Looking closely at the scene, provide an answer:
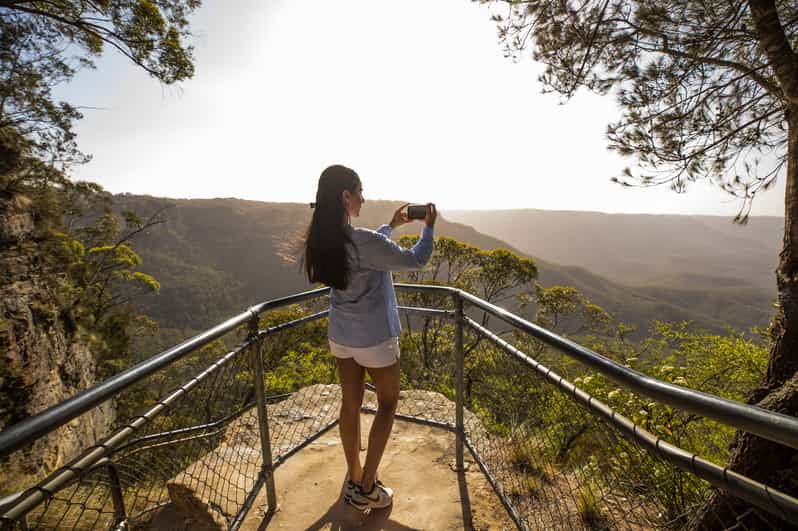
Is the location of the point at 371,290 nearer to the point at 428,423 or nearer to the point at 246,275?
the point at 428,423

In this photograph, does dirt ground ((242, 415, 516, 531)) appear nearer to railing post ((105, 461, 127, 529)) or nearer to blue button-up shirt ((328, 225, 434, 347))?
railing post ((105, 461, 127, 529))

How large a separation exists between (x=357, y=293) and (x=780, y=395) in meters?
2.52

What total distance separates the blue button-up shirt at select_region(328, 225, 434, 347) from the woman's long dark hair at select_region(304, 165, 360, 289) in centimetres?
6

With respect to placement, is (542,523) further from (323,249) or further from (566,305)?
(566,305)

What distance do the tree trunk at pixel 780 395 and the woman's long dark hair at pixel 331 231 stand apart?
2.36 meters

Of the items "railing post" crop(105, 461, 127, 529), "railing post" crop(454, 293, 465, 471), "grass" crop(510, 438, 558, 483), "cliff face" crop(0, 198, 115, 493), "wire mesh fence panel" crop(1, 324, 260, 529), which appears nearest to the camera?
"wire mesh fence panel" crop(1, 324, 260, 529)

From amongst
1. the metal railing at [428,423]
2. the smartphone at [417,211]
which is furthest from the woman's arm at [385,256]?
the metal railing at [428,423]

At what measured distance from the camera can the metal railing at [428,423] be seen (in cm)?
82

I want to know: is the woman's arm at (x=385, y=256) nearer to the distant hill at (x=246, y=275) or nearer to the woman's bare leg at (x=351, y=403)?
the woman's bare leg at (x=351, y=403)

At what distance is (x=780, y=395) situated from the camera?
2189mm

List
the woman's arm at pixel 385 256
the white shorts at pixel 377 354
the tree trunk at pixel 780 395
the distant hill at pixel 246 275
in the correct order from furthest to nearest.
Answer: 1. the distant hill at pixel 246 275
2. the tree trunk at pixel 780 395
3. the white shorts at pixel 377 354
4. the woman's arm at pixel 385 256

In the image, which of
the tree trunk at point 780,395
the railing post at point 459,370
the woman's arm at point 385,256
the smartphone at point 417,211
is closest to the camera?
the woman's arm at point 385,256

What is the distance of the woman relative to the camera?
5.75 ft

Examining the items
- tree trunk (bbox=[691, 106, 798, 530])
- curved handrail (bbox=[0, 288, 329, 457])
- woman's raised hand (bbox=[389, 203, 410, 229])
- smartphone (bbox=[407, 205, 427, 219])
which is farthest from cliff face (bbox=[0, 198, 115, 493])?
tree trunk (bbox=[691, 106, 798, 530])
